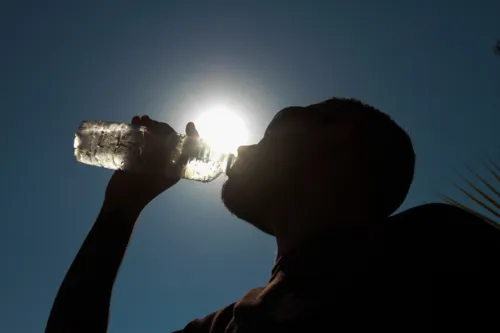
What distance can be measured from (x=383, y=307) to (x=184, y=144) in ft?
5.33

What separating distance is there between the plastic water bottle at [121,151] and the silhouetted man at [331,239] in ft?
1.13

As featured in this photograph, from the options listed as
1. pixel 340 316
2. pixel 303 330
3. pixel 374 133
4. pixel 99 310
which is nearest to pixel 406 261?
pixel 340 316

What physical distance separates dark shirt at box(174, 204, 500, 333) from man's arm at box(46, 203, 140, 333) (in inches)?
29.1

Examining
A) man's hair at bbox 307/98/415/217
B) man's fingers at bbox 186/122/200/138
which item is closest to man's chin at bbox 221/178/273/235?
man's fingers at bbox 186/122/200/138

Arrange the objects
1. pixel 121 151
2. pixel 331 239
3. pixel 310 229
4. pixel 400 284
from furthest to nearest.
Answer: pixel 121 151 → pixel 310 229 → pixel 331 239 → pixel 400 284

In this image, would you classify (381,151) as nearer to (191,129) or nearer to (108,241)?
(191,129)

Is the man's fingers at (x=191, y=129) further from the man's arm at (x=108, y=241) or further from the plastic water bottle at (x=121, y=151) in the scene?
the plastic water bottle at (x=121, y=151)

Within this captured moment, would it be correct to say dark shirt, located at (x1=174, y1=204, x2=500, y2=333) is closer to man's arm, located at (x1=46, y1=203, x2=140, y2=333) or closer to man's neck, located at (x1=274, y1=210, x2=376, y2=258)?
man's neck, located at (x1=274, y1=210, x2=376, y2=258)

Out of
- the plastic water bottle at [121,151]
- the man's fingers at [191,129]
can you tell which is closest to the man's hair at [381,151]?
the man's fingers at [191,129]

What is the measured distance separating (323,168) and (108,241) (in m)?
1.08

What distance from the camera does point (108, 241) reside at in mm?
1787

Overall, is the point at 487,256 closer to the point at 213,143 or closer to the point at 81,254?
the point at 81,254

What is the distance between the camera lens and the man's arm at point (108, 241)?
1.58 metres

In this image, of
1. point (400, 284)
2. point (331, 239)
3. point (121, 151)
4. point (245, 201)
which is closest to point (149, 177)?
point (245, 201)
